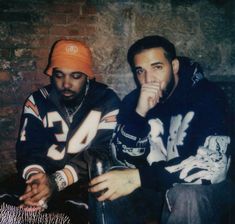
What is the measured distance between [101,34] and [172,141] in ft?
4.81

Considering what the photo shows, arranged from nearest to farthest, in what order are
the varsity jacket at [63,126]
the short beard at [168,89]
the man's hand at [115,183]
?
1. the man's hand at [115,183]
2. the short beard at [168,89]
3. the varsity jacket at [63,126]

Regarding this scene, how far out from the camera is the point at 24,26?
11.1 feet

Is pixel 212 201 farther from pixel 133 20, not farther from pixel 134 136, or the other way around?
pixel 133 20

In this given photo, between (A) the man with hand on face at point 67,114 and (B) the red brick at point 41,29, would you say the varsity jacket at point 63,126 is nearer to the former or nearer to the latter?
(A) the man with hand on face at point 67,114

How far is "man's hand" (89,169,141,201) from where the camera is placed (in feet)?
7.71

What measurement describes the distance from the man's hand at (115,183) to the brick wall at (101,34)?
1425 mm

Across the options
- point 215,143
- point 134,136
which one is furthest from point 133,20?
point 215,143

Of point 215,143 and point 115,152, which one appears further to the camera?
point 115,152

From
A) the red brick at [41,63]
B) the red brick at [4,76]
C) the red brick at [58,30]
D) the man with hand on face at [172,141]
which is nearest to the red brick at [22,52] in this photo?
the red brick at [41,63]

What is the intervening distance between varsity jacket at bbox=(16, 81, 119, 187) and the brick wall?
349 millimetres

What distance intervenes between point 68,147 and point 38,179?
0.65m

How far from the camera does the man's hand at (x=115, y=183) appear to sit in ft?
7.71

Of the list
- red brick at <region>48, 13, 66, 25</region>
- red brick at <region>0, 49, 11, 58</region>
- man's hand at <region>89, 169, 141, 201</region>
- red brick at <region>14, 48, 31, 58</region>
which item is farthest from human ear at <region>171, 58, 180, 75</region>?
red brick at <region>0, 49, 11, 58</region>

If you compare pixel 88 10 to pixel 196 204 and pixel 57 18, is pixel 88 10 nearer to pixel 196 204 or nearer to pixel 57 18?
pixel 57 18
